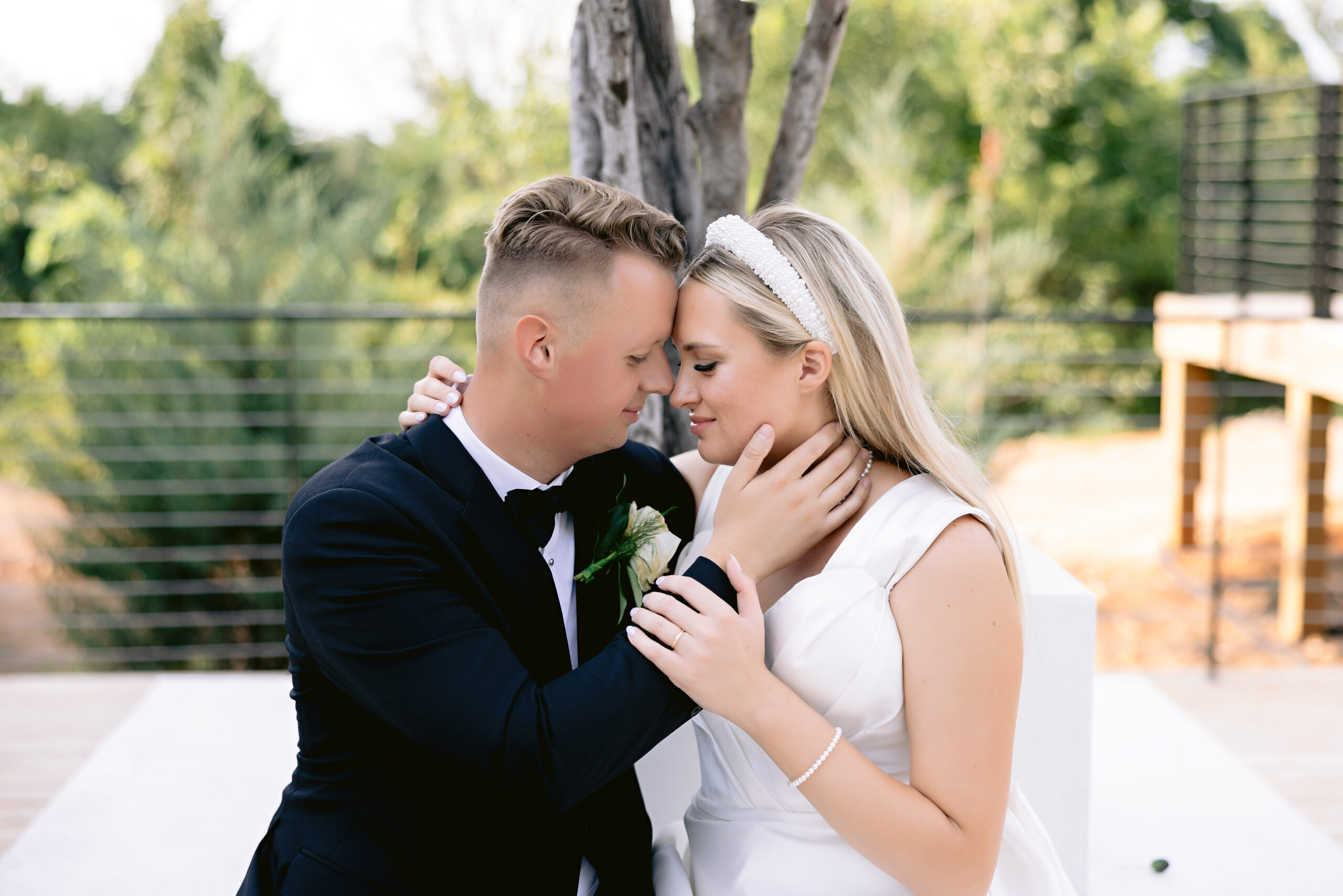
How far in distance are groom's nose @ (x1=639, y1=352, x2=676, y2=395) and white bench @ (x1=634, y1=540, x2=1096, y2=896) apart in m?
0.84

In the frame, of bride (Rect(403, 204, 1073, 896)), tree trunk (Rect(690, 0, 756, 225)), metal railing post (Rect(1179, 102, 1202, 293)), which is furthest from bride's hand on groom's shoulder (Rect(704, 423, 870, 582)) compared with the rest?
metal railing post (Rect(1179, 102, 1202, 293))

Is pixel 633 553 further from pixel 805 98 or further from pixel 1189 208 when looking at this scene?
pixel 1189 208

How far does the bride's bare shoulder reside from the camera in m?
2.22

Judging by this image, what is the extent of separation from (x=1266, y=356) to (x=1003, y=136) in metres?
7.66

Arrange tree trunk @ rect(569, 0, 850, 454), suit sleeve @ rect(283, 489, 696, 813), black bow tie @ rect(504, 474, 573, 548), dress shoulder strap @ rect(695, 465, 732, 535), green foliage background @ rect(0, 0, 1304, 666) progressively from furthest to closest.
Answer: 1. green foliage background @ rect(0, 0, 1304, 666)
2. tree trunk @ rect(569, 0, 850, 454)
3. dress shoulder strap @ rect(695, 465, 732, 535)
4. black bow tie @ rect(504, 474, 573, 548)
5. suit sleeve @ rect(283, 489, 696, 813)

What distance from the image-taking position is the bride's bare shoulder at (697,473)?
222 centimetres

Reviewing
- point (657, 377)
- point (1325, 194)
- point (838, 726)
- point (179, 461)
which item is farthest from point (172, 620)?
point (1325, 194)

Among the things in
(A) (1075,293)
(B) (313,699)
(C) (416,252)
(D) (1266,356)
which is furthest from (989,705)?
(A) (1075,293)

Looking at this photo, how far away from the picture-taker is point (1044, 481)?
403 inches

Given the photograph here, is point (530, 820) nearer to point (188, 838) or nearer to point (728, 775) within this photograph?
point (728, 775)

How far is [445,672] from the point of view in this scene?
141cm

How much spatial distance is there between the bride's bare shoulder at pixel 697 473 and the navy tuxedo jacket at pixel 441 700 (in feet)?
1.58

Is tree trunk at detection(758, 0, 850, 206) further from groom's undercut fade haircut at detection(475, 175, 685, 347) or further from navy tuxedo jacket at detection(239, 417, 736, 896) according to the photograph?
navy tuxedo jacket at detection(239, 417, 736, 896)

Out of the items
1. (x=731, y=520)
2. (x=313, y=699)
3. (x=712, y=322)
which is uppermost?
(x=712, y=322)
